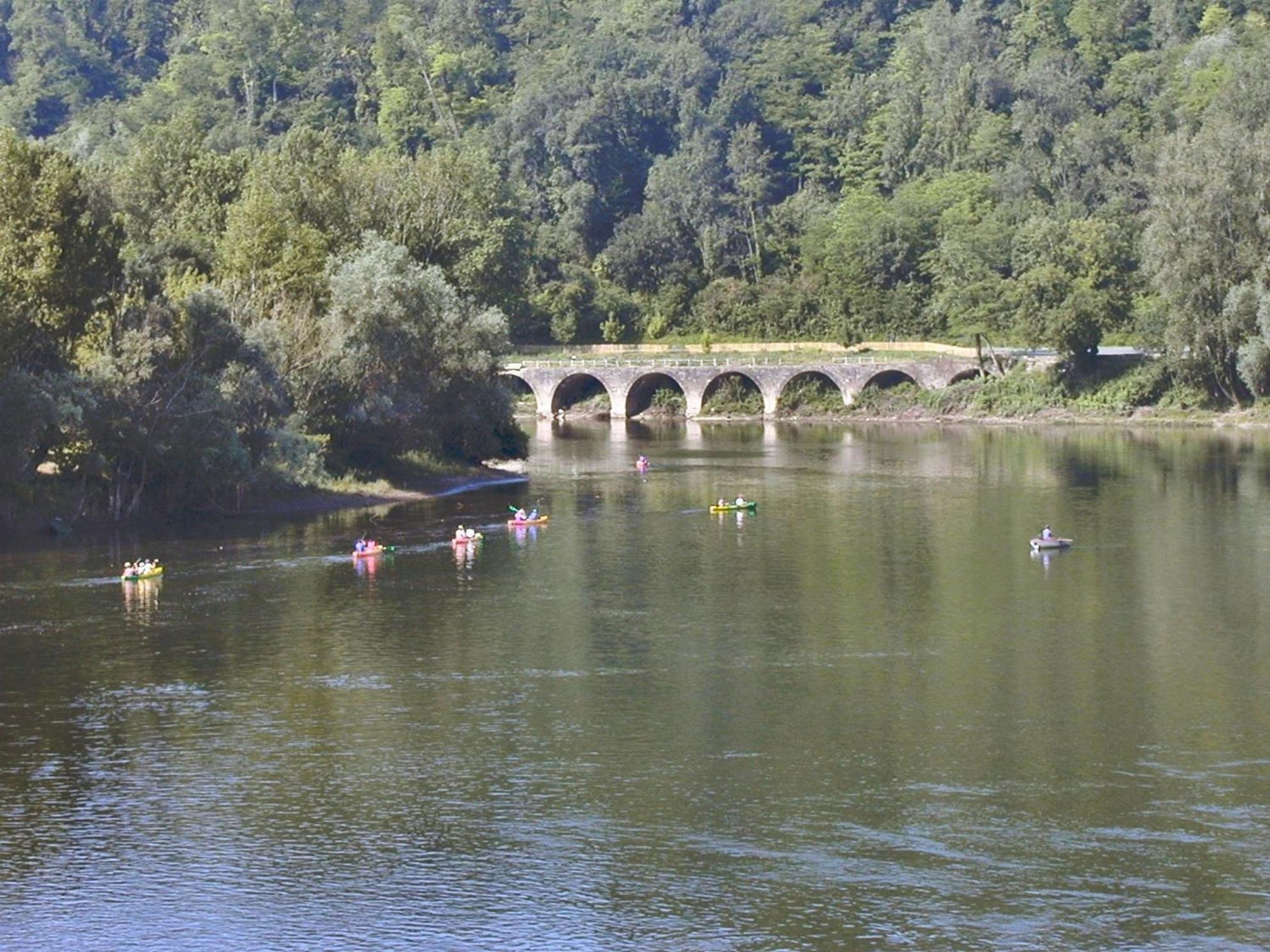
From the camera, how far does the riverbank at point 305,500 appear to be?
71.5 metres

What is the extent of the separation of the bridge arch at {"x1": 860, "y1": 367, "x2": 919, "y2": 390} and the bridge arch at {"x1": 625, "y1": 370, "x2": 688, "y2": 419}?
17.0 meters

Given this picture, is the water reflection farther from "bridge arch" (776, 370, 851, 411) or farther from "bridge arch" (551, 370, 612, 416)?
"bridge arch" (551, 370, 612, 416)

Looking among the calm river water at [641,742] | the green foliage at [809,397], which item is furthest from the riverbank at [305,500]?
the green foliage at [809,397]

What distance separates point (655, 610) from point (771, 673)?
9.38 metres

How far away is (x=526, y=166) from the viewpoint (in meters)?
199

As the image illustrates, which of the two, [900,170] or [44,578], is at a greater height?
[900,170]

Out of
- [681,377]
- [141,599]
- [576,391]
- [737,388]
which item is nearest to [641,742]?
[141,599]

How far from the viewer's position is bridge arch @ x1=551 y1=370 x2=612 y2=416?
160 m

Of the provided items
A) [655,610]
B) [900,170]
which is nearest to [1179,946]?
[655,610]

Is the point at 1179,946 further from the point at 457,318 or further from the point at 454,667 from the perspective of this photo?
the point at 457,318

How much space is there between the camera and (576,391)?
16438 centimetres

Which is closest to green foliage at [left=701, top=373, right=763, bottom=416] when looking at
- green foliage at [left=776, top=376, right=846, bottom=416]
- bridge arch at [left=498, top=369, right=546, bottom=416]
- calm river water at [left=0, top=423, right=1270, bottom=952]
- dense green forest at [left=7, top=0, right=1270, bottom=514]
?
green foliage at [left=776, top=376, right=846, bottom=416]

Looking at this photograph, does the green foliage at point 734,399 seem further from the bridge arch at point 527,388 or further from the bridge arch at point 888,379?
Answer: the bridge arch at point 527,388

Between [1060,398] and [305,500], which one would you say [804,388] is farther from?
[305,500]
